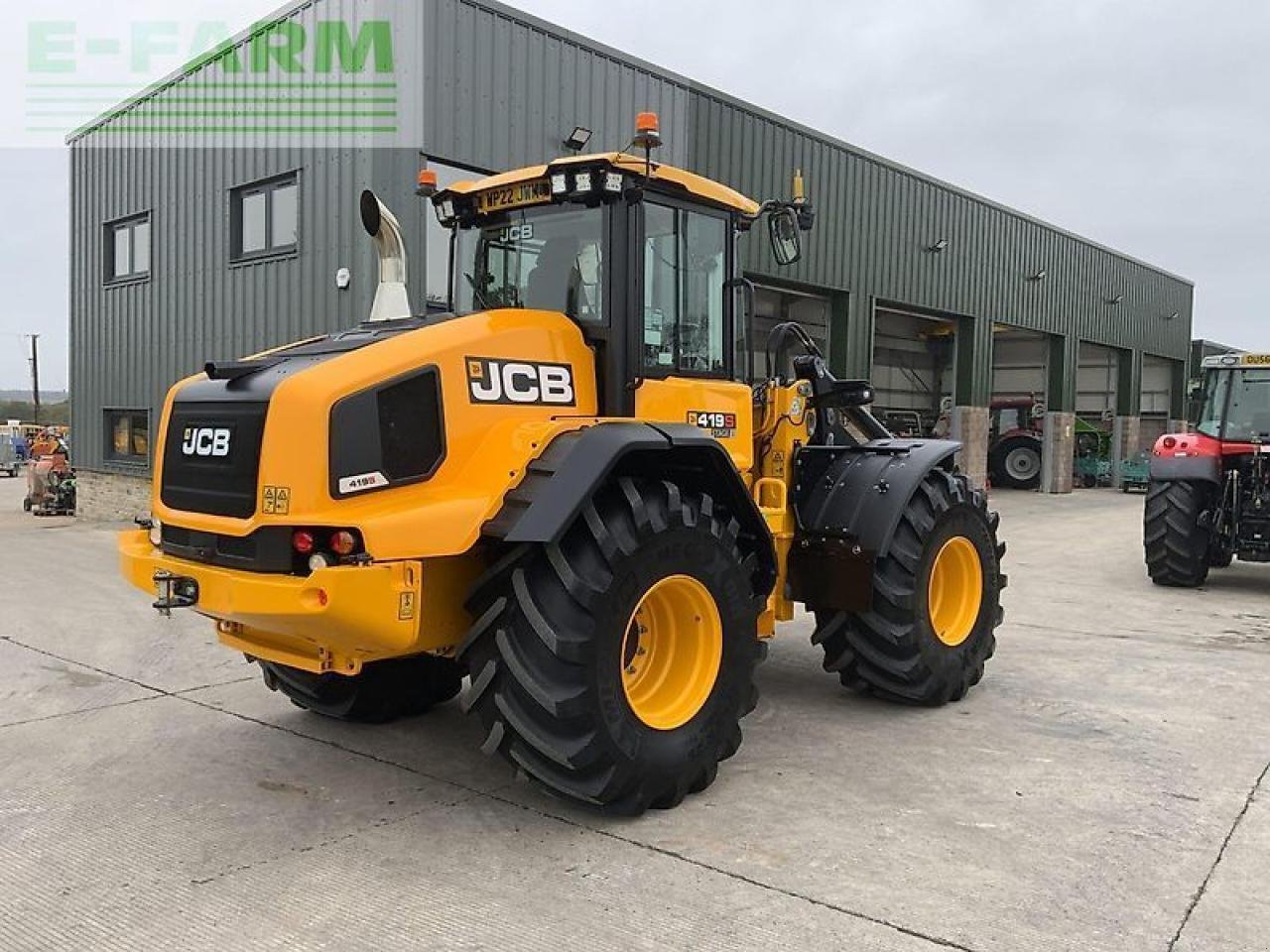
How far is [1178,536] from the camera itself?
1010cm

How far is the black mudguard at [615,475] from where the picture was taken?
366 cm

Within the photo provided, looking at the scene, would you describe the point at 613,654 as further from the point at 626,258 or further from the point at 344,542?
the point at 626,258

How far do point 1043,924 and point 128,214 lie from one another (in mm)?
15085

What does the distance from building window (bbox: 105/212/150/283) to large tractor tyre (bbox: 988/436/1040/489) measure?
19.5 metres

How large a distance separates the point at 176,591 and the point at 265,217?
9454 millimetres

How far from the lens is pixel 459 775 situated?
14.7ft

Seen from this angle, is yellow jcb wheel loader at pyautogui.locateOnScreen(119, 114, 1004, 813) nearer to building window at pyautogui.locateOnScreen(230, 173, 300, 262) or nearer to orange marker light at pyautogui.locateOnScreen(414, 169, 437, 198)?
orange marker light at pyautogui.locateOnScreen(414, 169, 437, 198)

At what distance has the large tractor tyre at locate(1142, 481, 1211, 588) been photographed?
1007 centimetres

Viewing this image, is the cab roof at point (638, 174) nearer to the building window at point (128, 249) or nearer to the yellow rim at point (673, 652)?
the yellow rim at point (673, 652)

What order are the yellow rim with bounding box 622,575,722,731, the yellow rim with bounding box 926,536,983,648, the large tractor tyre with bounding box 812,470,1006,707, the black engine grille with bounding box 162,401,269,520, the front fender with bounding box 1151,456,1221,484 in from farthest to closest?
the front fender with bounding box 1151,456,1221,484, the yellow rim with bounding box 926,536,983,648, the large tractor tyre with bounding box 812,470,1006,707, the yellow rim with bounding box 622,575,722,731, the black engine grille with bounding box 162,401,269,520

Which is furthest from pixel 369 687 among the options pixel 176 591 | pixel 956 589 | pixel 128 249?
pixel 128 249

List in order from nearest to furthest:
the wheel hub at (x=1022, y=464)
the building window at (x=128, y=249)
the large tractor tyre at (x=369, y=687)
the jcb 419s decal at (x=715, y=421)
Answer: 1. the jcb 419s decal at (x=715, y=421)
2. the large tractor tyre at (x=369, y=687)
3. the building window at (x=128, y=249)
4. the wheel hub at (x=1022, y=464)

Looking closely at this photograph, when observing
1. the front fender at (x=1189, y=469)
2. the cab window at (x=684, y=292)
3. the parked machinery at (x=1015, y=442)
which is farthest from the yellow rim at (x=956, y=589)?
the parked machinery at (x=1015, y=442)

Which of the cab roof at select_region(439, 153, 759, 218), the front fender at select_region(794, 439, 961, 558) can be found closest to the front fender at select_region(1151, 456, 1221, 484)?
the front fender at select_region(794, 439, 961, 558)
